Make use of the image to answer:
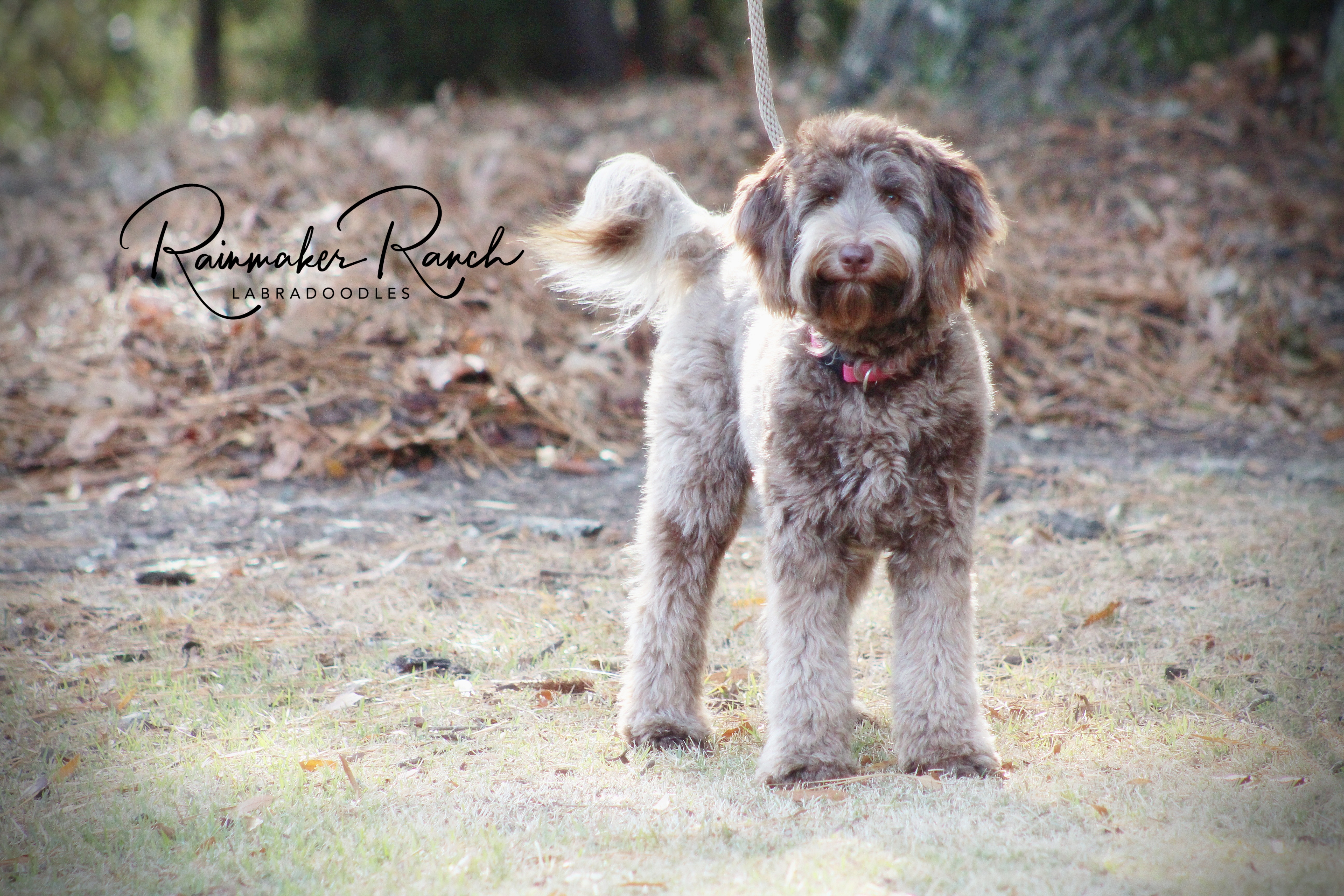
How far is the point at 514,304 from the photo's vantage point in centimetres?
782

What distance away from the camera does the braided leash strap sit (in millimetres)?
4293

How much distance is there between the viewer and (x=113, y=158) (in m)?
Result: 12.5

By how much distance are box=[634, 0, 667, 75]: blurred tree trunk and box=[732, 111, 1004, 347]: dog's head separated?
1636 centimetres

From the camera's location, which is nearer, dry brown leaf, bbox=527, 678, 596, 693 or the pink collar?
the pink collar

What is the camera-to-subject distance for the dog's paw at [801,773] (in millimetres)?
3311

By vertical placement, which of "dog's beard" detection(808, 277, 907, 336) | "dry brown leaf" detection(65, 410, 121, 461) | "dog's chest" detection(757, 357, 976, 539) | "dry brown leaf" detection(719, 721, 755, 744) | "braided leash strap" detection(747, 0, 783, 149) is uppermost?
"braided leash strap" detection(747, 0, 783, 149)

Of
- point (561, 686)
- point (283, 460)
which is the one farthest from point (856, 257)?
point (283, 460)

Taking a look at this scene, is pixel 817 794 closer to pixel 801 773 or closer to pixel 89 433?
pixel 801 773

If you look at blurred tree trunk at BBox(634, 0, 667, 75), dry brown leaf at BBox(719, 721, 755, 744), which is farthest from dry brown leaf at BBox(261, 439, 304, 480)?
blurred tree trunk at BBox(634, 0, 667, 75)

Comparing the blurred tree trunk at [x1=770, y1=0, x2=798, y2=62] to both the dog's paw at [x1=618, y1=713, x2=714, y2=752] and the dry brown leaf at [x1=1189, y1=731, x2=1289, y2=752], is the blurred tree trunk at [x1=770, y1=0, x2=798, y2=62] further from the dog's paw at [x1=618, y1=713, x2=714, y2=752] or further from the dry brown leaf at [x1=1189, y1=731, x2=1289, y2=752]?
the dry brown leaf at [x1=1189, y1=731, x2=1289, y2=752]

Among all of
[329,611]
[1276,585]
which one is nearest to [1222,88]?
[1276,585]

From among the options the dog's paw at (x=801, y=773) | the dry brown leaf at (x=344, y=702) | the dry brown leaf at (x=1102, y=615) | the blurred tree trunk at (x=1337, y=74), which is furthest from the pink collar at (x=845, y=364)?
the blurred tree trunk at (x=1337, y=74)

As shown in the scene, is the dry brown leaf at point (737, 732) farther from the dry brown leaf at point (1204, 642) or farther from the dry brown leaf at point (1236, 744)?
the dry brown leaf at point (1204, 642)

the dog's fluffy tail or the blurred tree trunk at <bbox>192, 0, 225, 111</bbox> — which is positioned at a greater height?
the blurred tree trunk at <bbox>192, 0, 225, 111</bbox>
